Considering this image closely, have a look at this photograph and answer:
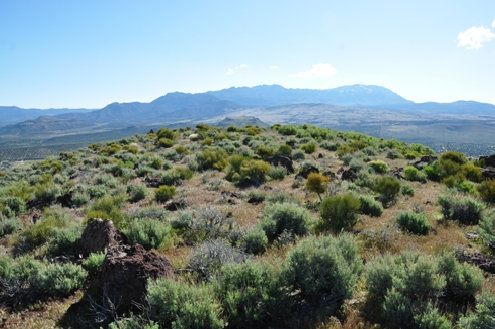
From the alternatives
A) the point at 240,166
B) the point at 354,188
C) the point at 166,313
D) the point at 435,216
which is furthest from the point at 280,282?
the point at 240,166

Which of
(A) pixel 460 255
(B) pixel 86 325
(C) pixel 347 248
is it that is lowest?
(B) pixel 86 325

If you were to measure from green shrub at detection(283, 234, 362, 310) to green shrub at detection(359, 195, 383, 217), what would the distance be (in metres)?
4.80

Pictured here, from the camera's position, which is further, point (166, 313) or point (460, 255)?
point (460, 255)

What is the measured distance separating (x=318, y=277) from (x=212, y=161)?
1409 cm

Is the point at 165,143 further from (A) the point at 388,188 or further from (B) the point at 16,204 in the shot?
(A) the point at 388,188

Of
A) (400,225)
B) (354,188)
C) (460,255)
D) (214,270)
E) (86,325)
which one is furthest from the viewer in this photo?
(354,188)

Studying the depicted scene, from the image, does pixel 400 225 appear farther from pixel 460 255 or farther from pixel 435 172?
pixel 435 172

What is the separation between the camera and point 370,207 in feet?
29.6

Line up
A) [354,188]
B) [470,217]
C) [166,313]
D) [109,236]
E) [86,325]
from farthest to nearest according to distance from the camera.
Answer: [354,188], [470,217], [109,236], [86,325], [166,313]

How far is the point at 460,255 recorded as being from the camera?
5.49 meters

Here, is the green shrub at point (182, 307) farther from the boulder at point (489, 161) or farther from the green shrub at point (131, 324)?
the boulder at point (489, 161)

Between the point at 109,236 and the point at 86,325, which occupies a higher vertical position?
the point at 109,236

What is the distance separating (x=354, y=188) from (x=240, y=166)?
19.5 ft

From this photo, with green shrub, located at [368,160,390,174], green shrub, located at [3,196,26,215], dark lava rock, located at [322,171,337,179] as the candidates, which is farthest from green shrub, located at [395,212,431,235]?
green shrub, located at [3,196,26,215]
